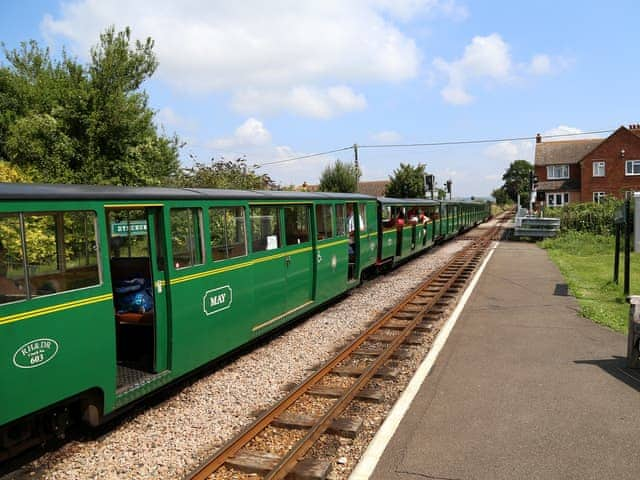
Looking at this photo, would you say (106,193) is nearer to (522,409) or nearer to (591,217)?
(522,409)

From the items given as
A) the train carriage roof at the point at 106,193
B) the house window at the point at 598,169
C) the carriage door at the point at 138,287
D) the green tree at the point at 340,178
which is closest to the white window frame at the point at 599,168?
the house window at the point at 598,169

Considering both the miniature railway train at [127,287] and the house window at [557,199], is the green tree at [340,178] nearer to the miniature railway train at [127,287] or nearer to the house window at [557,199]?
the house window at [557,199]

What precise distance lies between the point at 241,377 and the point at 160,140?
59.5 feet

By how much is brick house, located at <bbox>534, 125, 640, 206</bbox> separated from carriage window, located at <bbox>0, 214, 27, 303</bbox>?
47923mm

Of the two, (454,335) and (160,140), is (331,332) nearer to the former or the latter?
(454,335)

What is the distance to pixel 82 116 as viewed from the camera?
1933 centimetres

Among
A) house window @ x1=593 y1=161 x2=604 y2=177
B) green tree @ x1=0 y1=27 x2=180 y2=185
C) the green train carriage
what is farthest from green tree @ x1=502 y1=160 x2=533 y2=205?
the green train carriage

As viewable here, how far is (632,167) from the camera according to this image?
158ft

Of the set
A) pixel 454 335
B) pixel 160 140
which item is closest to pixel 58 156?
pixel 160 140

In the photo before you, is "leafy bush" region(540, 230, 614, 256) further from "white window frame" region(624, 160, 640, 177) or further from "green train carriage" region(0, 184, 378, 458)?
"white window frame" region(624, 160, 640, 177)

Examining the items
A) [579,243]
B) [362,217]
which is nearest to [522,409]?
[362,217]

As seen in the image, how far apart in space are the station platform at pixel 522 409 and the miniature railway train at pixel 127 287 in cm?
261

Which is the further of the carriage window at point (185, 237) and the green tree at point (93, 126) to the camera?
the green tree at point (93, 126)

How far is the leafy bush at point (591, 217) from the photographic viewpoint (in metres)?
26.7
